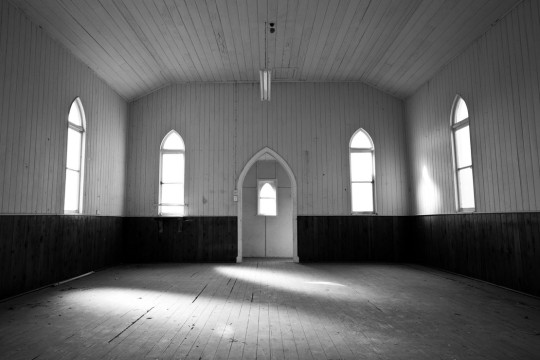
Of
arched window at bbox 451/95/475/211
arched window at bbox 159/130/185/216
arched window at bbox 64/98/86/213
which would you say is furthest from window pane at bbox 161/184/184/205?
arched window at bbox 451/95/475/211

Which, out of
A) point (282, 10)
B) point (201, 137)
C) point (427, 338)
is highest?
point (282, 10)

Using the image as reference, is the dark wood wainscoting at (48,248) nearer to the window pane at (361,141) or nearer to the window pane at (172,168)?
the window pane at (172,168)

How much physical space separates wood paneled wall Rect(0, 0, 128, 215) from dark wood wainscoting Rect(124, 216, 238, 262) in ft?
4.57

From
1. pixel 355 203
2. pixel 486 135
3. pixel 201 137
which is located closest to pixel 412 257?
pixel 355 203

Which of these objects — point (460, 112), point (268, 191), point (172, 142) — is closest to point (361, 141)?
point (460, 112)

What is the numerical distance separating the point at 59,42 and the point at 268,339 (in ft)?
19.3

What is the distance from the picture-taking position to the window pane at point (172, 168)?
30.8ft

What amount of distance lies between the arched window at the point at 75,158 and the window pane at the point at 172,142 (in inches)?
96.0

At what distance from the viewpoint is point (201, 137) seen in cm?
941

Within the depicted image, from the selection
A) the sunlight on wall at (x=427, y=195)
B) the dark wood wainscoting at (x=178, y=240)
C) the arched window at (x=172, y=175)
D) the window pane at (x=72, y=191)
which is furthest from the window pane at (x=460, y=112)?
the window pane at (x=72, y=191)

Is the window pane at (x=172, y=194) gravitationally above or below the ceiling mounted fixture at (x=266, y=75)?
below

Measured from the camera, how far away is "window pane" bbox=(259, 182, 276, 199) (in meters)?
11.5

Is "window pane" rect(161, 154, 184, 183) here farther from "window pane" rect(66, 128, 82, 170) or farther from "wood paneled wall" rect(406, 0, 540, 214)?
"wood paneled wall" rect(406, 0, 540, 214)

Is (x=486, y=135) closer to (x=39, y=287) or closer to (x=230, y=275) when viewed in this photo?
(x=230, y=275)
